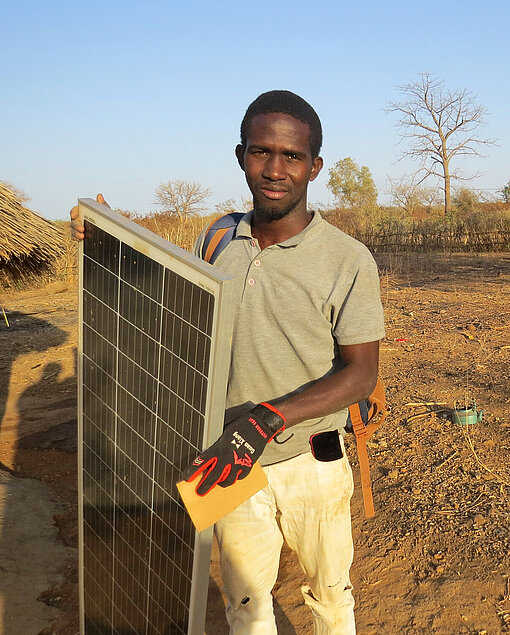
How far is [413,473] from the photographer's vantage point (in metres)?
4.32

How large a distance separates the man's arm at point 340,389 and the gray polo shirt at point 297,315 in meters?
0.06

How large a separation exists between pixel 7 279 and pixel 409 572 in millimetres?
5349

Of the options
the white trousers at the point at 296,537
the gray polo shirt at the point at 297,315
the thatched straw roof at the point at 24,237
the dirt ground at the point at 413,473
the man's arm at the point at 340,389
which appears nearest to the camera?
the man's arm at the point at 340,389

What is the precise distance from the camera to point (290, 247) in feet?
6.23

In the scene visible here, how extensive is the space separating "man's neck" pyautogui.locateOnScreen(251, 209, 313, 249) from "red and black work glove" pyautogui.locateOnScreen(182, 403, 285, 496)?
64cm

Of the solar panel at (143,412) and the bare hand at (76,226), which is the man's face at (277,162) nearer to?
the solar panel at (143,412)

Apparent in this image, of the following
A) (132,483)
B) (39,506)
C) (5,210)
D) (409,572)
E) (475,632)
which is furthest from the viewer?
(5,210)

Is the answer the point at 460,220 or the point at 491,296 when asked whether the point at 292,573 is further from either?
the point at 460,220

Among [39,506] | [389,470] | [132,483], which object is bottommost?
[39,506]

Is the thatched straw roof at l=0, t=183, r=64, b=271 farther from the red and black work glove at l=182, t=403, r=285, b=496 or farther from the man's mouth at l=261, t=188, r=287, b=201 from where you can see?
the red and black work glove at l=182, t=403, r=285, b=496

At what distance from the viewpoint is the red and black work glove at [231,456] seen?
1528 mm

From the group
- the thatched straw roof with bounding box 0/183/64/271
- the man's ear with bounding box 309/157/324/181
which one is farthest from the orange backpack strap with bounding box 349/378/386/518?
the thatched straw roof with bounding box 0/183/64/271

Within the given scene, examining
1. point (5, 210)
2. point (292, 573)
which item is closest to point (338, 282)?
point (292, 573)

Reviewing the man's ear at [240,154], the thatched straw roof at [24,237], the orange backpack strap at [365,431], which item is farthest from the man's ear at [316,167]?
the thatched straw roof at [24,237]
